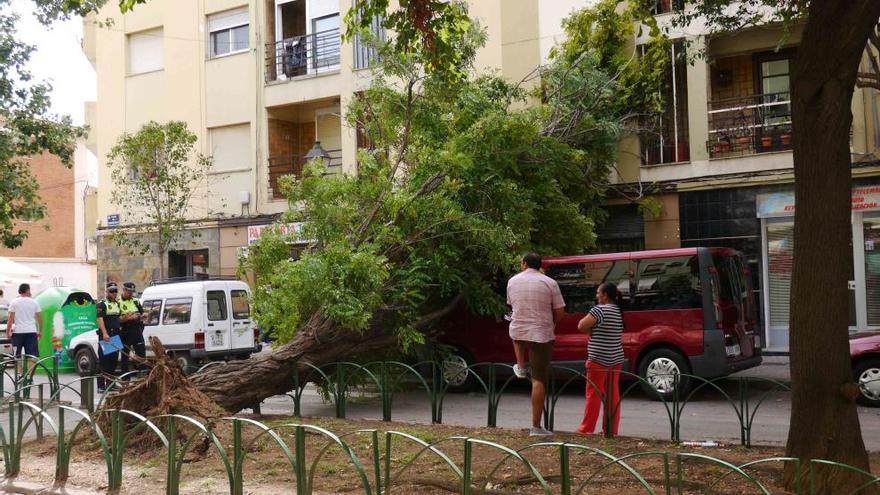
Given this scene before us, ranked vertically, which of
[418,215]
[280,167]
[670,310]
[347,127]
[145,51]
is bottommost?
[670,310]

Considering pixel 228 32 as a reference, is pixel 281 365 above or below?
below

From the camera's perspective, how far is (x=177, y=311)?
17422 millimetres

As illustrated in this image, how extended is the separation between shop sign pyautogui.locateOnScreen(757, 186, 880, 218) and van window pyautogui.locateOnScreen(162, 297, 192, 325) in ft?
37.5

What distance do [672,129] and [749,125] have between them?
1658 millimetres

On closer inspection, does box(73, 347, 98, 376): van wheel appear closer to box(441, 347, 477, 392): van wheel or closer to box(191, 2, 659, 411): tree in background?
box(191, 2, 659, 411): tree in background

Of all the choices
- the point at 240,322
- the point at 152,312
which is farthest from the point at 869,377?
the point at 152,312

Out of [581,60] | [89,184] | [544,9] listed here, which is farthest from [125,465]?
[89,184]

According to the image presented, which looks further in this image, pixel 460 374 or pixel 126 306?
pixel 126 306

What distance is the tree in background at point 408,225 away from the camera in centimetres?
1126

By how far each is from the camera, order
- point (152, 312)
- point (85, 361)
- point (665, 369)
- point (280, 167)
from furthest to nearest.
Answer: point (280, 167) → point (152, 312) → point (85, 361) → point (665, 369)

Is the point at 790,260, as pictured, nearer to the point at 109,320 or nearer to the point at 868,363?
the point at 868,363

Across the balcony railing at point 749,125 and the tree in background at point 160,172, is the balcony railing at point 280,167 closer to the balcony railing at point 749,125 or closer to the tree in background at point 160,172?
the tree in background at point 160,172

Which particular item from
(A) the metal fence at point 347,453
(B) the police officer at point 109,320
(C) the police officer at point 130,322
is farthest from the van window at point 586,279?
(B) the police officer at point 109,320

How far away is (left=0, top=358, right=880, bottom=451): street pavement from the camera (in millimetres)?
10008
